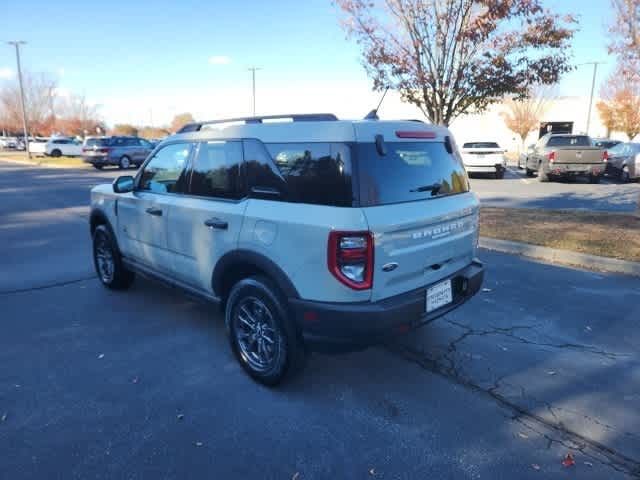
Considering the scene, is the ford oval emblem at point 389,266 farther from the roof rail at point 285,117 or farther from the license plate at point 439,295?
the roof rail at point 285,117

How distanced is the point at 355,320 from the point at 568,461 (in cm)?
140

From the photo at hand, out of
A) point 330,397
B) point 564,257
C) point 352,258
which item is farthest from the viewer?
point 564,257

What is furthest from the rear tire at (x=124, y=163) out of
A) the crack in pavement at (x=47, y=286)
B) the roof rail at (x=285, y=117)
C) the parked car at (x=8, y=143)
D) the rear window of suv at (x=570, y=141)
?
the parked car at (x=8, y=143)

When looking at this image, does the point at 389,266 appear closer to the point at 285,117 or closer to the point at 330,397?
the point at 330,397

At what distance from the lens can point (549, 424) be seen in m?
2.84

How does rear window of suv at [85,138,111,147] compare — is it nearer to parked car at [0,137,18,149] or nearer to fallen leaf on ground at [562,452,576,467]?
fallen leaf on ground at [562,452,576,467]

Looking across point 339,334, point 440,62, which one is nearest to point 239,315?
point 339,334

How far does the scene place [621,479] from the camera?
93.7 inches

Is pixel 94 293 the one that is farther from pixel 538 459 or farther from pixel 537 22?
pixel 537 22

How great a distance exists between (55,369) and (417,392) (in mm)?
2804

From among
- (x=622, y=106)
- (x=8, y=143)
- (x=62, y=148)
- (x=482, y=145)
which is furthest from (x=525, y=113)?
(x=8, y=143)

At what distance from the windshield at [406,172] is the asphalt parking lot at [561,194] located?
315 inches

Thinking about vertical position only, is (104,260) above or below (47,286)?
above

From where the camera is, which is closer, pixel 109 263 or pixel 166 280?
pixel 166 280
